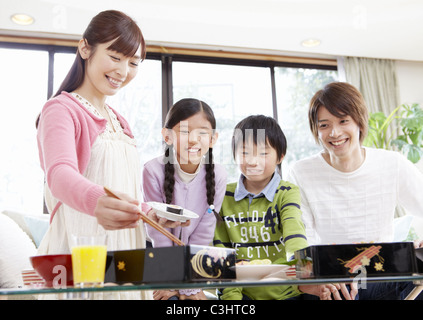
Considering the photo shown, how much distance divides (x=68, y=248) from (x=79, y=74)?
43cm

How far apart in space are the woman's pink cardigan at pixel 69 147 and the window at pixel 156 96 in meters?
2.68

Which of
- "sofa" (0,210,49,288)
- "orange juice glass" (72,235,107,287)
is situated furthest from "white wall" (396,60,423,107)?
"orange juice glass" (72,235,107,287)

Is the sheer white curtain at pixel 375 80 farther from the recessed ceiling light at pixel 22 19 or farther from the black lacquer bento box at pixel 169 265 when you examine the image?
the black lacquer bento box at pixel 169 265

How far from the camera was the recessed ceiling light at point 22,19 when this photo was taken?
3725 mm

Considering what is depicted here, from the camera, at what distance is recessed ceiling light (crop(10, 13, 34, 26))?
3725 mm

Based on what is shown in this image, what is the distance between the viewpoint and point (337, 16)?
4.13 m

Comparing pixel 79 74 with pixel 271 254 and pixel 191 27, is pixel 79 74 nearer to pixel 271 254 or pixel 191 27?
pixel 271 254

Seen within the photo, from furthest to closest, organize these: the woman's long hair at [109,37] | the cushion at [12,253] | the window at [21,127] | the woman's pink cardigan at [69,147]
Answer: the window at [21,127]
the cushion at [12,253]
the woman's long hair at [109,37]
the woman's pink cardigan at [69,147]

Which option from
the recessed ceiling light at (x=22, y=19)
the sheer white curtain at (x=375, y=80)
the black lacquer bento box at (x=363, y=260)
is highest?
the recessed ceiling light at (x=22, y=19)

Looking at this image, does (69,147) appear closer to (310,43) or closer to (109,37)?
(109,37)

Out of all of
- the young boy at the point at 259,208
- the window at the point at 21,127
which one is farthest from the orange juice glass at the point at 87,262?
the window at the point at 21,127

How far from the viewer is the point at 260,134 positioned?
1.57 meters
